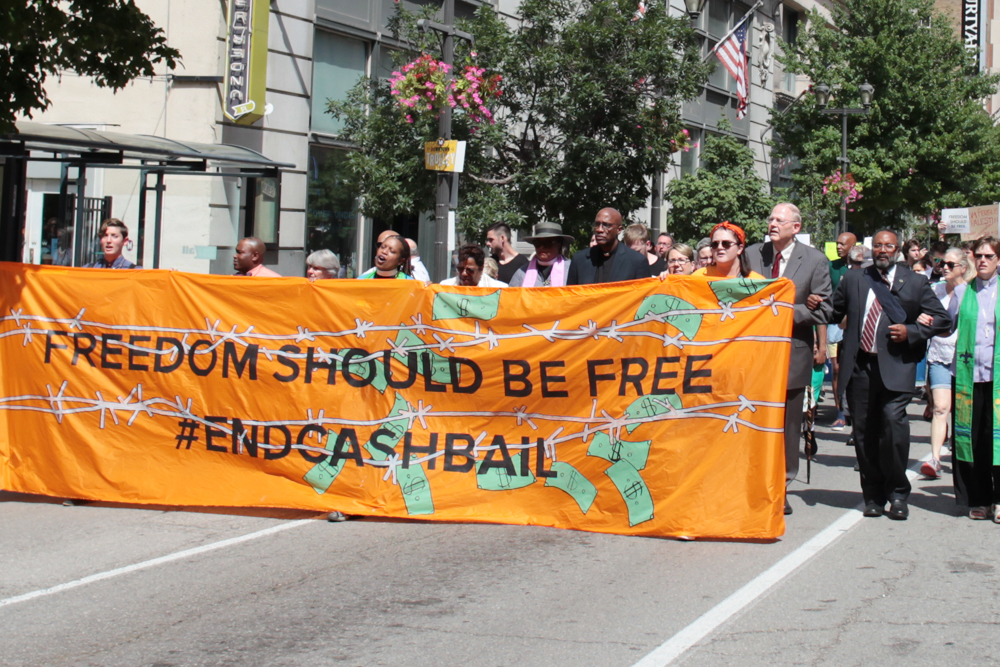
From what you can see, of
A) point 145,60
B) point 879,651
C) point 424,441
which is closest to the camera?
point 879,651

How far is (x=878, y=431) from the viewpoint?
7867 millimetres

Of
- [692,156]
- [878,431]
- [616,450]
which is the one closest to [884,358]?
[878,431]

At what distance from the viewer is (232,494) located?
25.0ft

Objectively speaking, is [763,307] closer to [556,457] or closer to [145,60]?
[556,457]

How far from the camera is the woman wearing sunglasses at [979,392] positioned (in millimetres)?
7895

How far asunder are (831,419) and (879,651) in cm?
929

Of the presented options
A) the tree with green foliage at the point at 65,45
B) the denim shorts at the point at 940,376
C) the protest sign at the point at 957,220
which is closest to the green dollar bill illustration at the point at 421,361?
the tree with green foliage at the point at 65,45

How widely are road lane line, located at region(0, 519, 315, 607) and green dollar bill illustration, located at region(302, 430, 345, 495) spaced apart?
225 millimetres

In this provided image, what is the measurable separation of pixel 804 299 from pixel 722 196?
14.7 metres

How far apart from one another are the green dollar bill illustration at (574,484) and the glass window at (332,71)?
12526 mm

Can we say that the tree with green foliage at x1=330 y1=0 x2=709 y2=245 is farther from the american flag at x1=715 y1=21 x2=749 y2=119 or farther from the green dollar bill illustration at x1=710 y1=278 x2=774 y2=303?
the green dollar bill illustration at x1=710 y1=278 x2=774 y2=303

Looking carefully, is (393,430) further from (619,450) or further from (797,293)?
(797,293)

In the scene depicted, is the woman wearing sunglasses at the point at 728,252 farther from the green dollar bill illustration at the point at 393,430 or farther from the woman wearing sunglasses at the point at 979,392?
the green dollar bill illustration at the point at 393,430

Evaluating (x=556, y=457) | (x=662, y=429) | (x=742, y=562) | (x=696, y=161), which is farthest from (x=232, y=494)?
(x=696, y=161)
